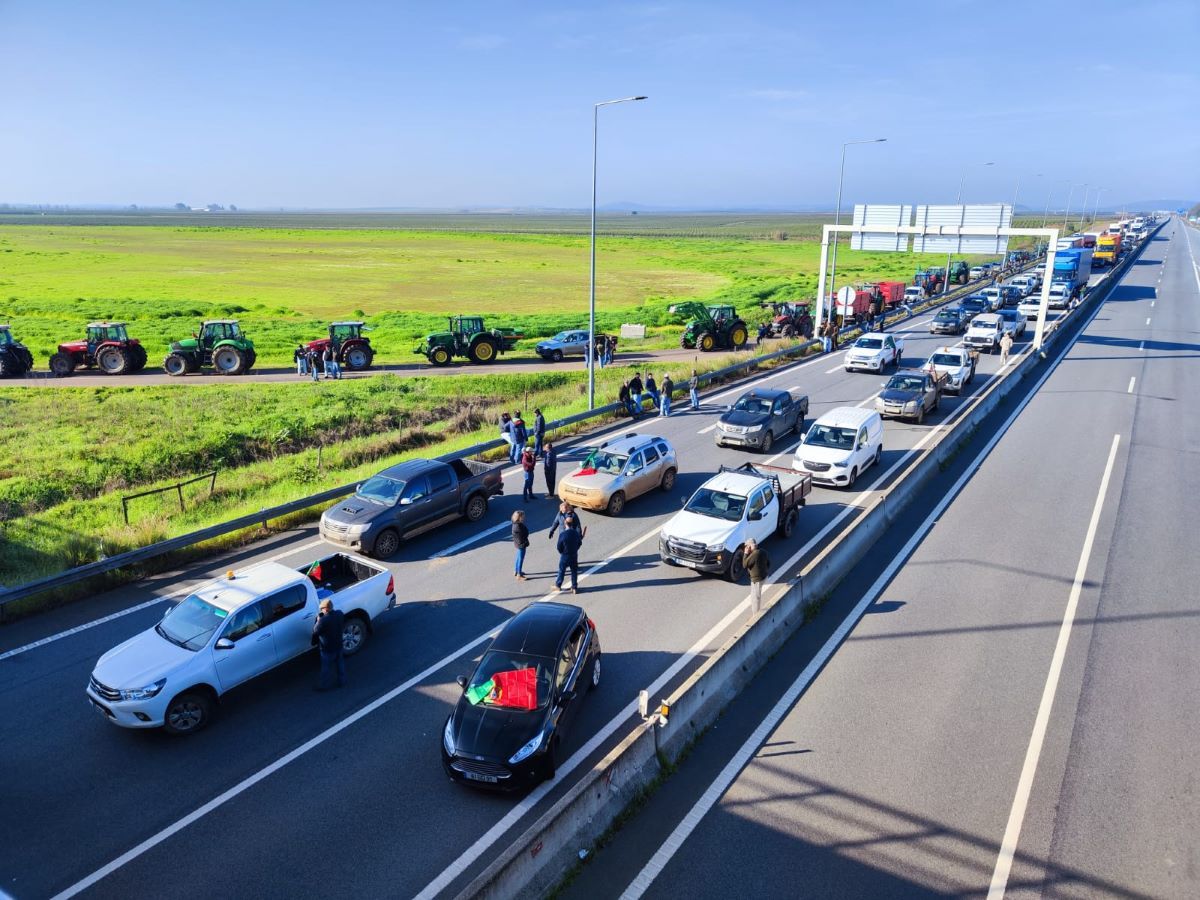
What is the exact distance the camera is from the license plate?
8.68 m

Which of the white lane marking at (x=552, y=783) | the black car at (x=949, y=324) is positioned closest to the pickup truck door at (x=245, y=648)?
the white lane marking at (x=552, y=783)

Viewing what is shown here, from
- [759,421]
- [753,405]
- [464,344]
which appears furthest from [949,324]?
[759,421]

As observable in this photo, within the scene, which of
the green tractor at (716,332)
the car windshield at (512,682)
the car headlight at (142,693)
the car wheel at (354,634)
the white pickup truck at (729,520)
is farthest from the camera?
the green tractor at (716,332)

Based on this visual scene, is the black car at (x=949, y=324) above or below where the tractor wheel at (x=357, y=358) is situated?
above

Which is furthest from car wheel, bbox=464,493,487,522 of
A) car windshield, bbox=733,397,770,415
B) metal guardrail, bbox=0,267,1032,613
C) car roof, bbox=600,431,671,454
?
car windshield, bbox=733,397,770,415

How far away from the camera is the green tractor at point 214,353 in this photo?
3488 centimetres

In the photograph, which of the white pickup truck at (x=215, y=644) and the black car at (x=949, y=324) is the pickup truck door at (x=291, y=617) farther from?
the black car at (x=949, y=324)

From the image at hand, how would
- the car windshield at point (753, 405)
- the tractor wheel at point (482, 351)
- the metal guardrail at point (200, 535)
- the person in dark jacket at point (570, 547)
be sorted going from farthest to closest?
the tractor wheel at point (482, 351)
the car windshield at point (753, 405)
the person in dark jacket at point (570, 547)
the metal guardrail at point (200, 535)

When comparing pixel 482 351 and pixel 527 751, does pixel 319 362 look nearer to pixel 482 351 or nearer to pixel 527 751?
pixel 482 351

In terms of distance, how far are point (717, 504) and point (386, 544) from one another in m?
6.67

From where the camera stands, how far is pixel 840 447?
64.1ft

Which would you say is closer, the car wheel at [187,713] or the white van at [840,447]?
the car wheel at [187,713]

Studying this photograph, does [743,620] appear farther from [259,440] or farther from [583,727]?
[259,440]

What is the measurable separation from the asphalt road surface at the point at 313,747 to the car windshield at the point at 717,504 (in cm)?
125
